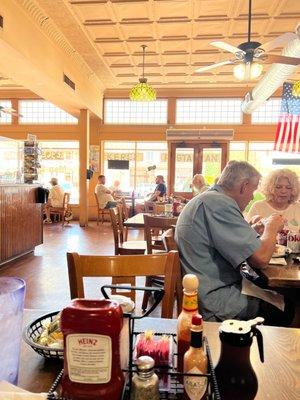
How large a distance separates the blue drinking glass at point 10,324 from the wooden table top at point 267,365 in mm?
114

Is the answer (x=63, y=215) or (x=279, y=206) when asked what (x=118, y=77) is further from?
(x=279, y=206)

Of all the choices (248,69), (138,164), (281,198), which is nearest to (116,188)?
(138,164)

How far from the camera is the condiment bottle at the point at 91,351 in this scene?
0.62 metres

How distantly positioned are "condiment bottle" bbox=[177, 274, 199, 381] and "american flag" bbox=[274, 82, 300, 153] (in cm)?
824

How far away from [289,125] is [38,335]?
28.1 ft

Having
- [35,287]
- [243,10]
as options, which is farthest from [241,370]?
[243,10]

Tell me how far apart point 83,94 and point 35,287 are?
5590 mm

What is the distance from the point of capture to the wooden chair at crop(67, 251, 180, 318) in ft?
4.80

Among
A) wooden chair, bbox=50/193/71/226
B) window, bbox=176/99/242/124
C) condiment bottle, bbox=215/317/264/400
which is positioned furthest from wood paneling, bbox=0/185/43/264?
window, bbox=176/99/242/124

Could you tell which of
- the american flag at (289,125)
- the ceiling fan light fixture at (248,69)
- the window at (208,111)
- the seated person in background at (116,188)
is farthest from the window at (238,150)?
the ceiling fan light fixture at (248,69)

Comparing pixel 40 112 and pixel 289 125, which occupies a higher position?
pixel 40 112

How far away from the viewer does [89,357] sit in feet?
2.05

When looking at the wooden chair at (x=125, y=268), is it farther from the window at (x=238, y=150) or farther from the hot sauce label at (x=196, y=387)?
the window at (x=238, y=150)

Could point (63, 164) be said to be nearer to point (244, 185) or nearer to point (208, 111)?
point (208, 111)
